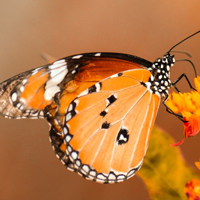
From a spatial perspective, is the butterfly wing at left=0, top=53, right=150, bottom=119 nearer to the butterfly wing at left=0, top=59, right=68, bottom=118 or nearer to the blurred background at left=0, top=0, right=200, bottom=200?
the butterfly wing at left=0, top=59, right=68, bottom=118

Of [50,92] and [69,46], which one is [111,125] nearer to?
[50,92]

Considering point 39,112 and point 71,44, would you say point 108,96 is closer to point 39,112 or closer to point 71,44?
point 39,112

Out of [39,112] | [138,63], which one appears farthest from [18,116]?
[138,63]

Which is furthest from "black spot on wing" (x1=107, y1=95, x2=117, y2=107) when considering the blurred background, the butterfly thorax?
the blurred background

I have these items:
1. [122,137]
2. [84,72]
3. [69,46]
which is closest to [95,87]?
[84,72]

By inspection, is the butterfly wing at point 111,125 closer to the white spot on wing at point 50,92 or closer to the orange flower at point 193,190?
the white spot on wing at point 50,92
